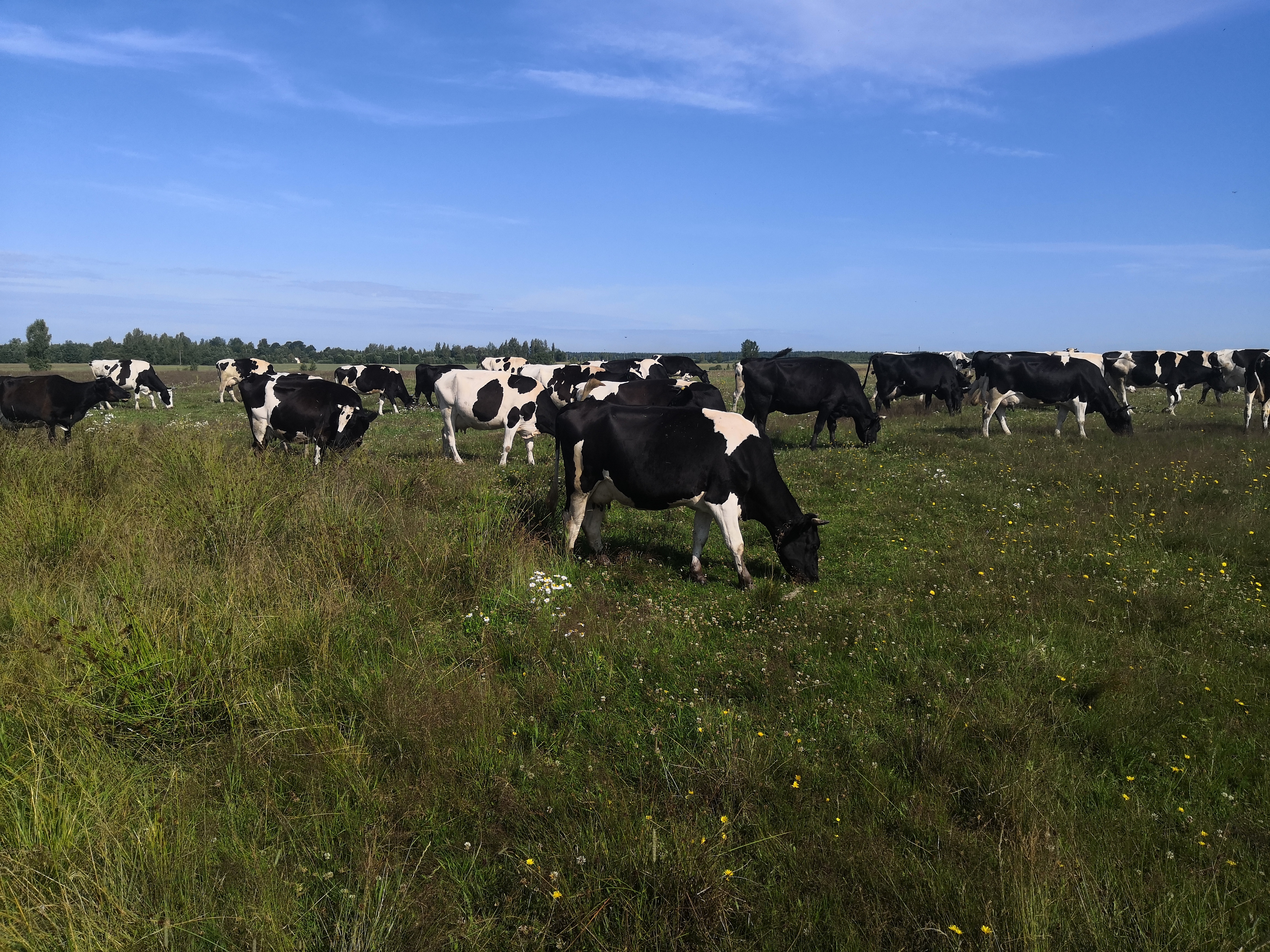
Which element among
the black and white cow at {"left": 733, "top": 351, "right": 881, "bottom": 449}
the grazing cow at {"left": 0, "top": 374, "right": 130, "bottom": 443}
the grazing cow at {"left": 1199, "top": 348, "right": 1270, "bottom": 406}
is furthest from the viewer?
the grazing cow at {"left": 1199, "top": 348, "right": 1270, "bottom": 406}

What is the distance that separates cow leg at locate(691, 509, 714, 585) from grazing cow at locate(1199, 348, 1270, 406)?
30.7 meters

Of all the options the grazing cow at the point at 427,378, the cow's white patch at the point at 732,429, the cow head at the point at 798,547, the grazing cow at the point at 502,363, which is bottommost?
the cow head at the point at 798,547

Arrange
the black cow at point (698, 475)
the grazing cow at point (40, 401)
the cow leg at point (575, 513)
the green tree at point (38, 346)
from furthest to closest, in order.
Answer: the green tree at point (38, 346) < the grazing cow at point (40, 401) < the cow leg at point (575, 513) < the black cow at point (698, 475)

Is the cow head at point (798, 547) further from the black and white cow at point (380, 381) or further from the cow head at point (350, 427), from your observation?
the black and white cow at point (380, 381)

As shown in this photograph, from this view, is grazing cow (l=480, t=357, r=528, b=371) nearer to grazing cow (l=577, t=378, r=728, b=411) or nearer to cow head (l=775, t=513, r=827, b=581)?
grazing cow (l=577, t=378, r=728, b=411)

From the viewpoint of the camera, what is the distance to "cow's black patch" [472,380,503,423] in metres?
17.5

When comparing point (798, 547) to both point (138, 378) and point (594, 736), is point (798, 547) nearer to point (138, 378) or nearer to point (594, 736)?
point (594, 736)

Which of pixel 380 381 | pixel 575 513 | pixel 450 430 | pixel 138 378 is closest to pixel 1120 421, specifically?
pixel 575 513

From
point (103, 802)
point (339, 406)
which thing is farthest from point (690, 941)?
point (339, 406)

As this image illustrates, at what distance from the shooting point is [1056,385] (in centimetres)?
1975

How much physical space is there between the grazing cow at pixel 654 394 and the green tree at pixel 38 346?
73541 mm

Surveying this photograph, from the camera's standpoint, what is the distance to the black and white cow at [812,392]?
62.8 ft

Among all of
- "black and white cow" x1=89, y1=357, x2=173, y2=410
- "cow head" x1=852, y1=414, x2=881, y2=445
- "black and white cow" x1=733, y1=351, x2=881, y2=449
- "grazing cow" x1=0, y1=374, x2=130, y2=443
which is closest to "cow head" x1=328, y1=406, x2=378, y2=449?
"grazing cow" x1=0, y1=374, x2=130, y2=443

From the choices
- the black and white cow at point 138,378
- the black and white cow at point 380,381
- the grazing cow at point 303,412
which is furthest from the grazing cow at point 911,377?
the black and white cow at point 138,378
